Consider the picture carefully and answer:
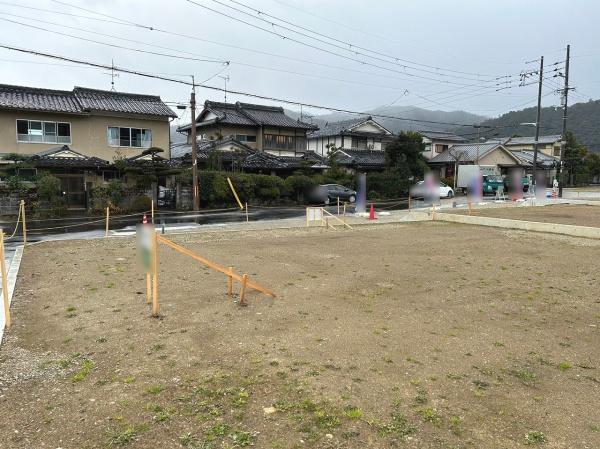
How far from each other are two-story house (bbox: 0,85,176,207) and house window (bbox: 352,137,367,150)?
1916 centimetres

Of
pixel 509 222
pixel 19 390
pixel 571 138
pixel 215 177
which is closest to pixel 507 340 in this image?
pixel 19 390

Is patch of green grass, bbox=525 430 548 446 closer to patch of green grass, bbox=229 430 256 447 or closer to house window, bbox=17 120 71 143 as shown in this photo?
patch of green grass, bbox=229 430 256 447

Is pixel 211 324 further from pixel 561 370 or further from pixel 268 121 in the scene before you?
pixel 268 121

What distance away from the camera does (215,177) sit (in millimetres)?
25594

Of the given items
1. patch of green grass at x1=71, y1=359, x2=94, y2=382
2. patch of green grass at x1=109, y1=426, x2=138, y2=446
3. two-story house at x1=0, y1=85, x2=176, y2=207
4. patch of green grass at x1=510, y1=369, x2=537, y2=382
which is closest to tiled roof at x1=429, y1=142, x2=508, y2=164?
two-story house at x1=0, y1=85, x2=176, y2=207

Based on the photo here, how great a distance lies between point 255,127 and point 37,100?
16.3 meters

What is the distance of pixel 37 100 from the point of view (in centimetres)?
2569

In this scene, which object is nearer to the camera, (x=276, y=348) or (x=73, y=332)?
(x=276, y=348)

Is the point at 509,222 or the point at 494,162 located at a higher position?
the point at 494,162

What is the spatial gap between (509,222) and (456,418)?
15416mm

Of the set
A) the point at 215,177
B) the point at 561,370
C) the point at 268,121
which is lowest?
the point at 561,370

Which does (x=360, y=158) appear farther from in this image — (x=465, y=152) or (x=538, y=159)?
(x=538, y=159)

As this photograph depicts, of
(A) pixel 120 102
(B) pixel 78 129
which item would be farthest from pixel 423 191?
(B) pixel 78 129

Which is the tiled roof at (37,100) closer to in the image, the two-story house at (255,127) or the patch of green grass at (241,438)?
the two-story house at (255,127)
